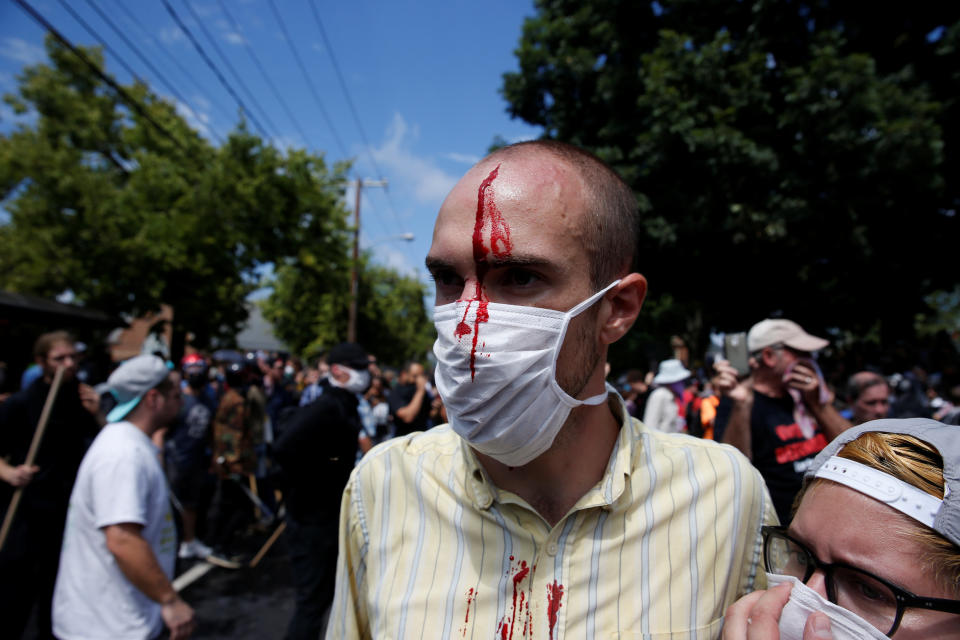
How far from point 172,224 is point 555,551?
15.6 m

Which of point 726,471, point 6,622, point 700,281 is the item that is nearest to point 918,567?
point 726,471

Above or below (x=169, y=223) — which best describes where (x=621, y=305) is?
below

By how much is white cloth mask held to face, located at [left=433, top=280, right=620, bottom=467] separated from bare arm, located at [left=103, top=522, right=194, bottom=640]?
203 cm

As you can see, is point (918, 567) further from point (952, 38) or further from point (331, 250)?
point (331, 250)

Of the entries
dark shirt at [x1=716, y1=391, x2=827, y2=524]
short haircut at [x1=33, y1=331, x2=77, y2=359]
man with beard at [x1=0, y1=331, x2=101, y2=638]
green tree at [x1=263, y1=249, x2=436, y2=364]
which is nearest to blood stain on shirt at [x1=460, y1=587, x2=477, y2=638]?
dark shirt at [x1=716, y1=391, x2=827, y2=524]

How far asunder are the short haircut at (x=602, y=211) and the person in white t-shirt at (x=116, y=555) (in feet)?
7.63

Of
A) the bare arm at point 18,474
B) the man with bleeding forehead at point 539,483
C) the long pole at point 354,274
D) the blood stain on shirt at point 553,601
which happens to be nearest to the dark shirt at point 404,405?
the bare arm at point 18,474

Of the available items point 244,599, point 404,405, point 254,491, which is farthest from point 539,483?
point 254,491

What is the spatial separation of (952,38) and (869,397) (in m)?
8.85

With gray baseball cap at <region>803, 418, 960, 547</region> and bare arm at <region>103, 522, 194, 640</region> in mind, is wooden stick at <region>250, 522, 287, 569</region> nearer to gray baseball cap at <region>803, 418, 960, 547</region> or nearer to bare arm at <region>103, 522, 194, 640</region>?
bare arm at <region>103, 522, 194, 640</region>

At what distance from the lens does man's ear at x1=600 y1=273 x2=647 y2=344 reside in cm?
155

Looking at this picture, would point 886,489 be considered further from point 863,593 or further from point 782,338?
point 782,338

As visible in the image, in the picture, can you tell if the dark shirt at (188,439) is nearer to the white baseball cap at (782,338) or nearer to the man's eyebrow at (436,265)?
the white baseball cap at (782,338)

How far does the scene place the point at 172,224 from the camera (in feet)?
47.6
